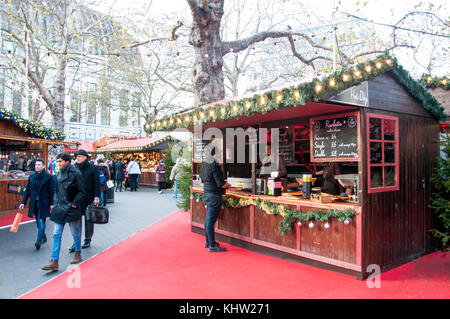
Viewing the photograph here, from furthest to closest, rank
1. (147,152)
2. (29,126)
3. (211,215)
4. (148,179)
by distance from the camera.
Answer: (147,152)
(148,179)
(29,126)
(211,215)

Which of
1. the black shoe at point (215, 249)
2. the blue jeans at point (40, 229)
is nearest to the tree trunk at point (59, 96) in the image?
the blue jeans at point (40, 229)

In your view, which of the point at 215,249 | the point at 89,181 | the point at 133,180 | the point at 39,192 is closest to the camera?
the point at 89,181

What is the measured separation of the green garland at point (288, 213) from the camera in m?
4.57

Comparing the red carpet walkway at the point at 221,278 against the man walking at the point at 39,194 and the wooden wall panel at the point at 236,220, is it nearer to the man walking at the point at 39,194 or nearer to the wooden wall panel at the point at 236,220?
the wooden wall panel at the point at 236,220

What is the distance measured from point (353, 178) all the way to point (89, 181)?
453 cm

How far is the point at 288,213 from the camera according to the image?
5250mm

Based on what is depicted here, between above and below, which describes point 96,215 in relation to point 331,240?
above

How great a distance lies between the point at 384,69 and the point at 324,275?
3.22 meters

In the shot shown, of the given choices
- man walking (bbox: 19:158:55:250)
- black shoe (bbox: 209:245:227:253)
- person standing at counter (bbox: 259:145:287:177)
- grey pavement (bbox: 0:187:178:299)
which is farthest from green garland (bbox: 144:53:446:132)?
grey pavement (bbox: 0:187:178:299)

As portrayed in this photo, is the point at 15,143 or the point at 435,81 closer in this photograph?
the point at 435,81

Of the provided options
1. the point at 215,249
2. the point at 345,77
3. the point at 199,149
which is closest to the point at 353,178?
the point at 345,77

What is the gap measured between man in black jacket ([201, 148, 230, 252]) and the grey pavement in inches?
85.2

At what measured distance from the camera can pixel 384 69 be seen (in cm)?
484

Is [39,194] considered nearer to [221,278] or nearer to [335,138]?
[221,278]
